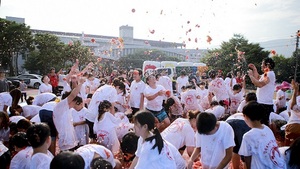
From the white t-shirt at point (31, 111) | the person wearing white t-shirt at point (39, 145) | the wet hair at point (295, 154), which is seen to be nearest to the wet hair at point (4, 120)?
the white t-shirt at point (31, 111)

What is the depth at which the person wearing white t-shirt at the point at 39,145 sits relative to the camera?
2672mm

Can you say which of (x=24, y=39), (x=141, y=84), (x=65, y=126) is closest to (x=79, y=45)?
(x=24, y=39)

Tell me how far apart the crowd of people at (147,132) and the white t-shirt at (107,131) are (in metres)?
0.02

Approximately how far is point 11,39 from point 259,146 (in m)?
27.1

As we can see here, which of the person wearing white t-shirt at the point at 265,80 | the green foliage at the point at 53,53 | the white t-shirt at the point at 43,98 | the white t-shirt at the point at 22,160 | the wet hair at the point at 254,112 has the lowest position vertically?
the white t-shirt at the point at 22,160

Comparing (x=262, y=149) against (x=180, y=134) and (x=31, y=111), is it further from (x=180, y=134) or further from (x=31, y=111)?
(x=31, y=111)

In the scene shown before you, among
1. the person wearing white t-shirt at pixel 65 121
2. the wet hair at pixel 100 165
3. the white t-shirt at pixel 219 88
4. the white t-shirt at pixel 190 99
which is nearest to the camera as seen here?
the wet hair at pixel 100 165

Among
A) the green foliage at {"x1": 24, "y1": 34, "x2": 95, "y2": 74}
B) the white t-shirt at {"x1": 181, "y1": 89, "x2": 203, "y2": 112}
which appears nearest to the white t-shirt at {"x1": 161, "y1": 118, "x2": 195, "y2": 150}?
the white t-shirt at {"x1": 181, "y1": 89, "x2": 203, "y2": 112}

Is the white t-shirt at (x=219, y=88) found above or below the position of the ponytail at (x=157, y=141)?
above

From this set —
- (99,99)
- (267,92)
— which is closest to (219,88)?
(267,92)

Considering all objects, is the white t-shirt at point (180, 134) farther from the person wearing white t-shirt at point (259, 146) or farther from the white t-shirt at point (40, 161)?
the white t-shirt at point (40, 161)

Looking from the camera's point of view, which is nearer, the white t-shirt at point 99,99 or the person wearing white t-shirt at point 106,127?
the person wearing white t-shirt at point 106,127

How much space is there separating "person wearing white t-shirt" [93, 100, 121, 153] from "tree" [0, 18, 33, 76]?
79.7ft

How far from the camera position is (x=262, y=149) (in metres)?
2.71
